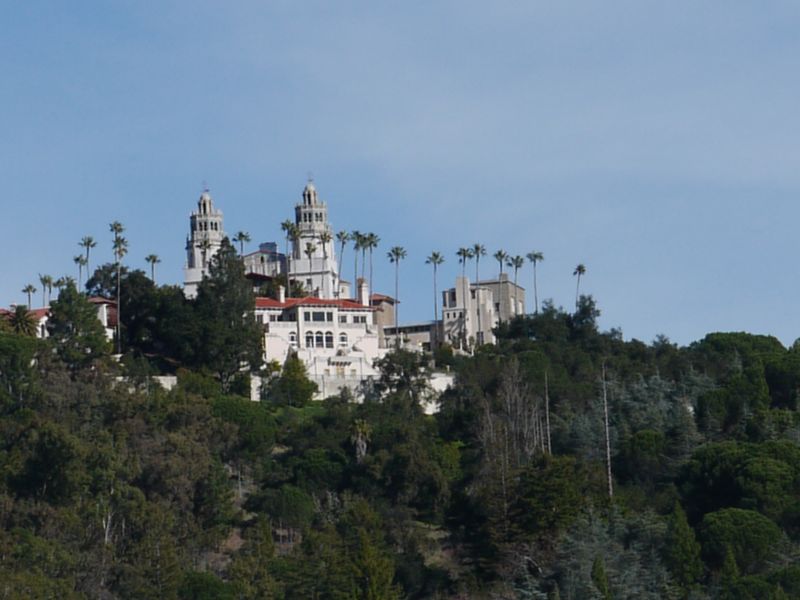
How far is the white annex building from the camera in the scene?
10181 cm

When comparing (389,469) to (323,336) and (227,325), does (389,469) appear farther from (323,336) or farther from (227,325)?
(323,336)

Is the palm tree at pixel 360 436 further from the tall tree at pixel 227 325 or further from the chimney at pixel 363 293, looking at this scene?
the chimney at pixel 363 293

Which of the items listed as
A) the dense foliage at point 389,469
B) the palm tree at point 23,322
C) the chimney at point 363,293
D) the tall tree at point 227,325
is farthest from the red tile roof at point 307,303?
the palm tree at point 23,322

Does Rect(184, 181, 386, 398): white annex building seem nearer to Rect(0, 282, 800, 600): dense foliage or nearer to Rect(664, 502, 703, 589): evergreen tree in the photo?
Rect(0, 282, 800, 600): dense foliage

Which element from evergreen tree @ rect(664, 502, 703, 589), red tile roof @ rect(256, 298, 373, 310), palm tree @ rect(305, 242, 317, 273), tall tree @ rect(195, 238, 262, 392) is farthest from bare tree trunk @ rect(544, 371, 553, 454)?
palm tree @ rect(305, 242, 317, 273)

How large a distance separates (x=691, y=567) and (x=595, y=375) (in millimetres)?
28367

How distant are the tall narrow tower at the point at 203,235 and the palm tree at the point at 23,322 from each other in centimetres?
1855

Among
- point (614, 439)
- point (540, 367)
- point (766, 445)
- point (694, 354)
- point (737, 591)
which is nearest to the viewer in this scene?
point (737, 591)

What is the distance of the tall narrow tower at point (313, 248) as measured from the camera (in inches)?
4616

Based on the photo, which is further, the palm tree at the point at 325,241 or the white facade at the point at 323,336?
the palm tree at the point at 325,241

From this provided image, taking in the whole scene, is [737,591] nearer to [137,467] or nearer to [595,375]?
[137,467]

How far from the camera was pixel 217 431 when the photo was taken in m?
83.2

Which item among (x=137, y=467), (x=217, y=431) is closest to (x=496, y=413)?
(x=217, y=431)

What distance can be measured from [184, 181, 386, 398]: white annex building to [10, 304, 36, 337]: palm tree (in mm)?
11779
